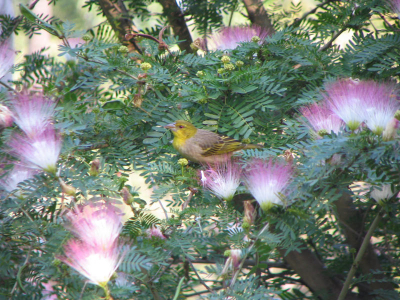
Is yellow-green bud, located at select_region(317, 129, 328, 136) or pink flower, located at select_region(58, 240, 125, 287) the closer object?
pink flower, located at select_region(58, 240, 125, 287)

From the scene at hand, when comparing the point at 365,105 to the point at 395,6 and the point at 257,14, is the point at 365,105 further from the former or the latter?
the point at 257,14

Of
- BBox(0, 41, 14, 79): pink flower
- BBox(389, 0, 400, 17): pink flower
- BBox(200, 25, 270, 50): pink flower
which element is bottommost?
BBox(0, 41, 14, 79): pink flower

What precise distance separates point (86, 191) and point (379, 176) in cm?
112

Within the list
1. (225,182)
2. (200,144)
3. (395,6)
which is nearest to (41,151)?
(225,182)

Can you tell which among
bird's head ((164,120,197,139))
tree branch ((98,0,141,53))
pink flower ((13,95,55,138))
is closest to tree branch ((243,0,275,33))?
tree branch ((98,0,141,53))

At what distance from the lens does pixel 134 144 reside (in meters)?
2.23

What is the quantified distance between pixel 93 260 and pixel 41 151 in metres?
0.53

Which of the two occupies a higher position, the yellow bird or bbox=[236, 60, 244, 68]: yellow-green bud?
bbox=[236, 60, 244, 68]: yellow-green bud

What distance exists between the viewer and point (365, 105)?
1506mm

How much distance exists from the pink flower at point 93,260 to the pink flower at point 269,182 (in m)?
0.58

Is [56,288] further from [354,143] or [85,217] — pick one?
[354,143]

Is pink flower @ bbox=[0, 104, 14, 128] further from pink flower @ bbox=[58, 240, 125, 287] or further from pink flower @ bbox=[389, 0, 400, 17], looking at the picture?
pink flower @ bbox=[389, 0, 400, 17]

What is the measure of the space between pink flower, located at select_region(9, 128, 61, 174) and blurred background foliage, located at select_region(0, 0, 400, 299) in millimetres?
101

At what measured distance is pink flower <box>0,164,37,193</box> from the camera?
67.2 inches
